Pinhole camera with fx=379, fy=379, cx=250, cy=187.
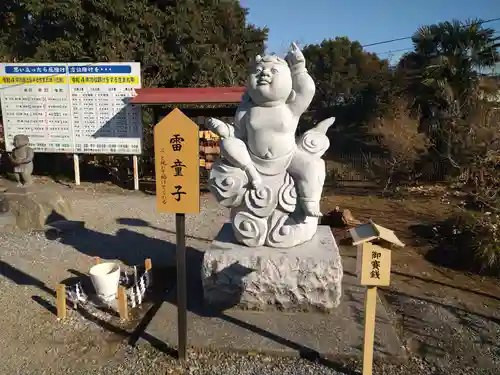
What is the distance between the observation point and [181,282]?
10.5 ft

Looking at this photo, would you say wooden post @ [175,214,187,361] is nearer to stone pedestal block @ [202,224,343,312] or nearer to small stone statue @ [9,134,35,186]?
stone pedestal block @ [202,224,343,312]

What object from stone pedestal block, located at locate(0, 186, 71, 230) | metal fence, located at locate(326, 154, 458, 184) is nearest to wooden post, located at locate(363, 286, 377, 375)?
stone pedestal block, located at locate(0, 186, 71, 230)

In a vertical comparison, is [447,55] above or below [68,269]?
above

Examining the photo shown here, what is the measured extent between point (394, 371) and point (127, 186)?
30.1 feet

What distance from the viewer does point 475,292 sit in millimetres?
4664

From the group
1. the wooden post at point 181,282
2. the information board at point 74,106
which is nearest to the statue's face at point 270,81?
the wooden post at point 181,282

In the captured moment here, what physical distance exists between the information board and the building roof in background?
23.6 inches

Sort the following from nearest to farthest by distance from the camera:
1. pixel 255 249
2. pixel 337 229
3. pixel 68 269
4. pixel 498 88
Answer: pixel 255 249 < pixel 68 269 < pixel 337 229 < pixel 498 88

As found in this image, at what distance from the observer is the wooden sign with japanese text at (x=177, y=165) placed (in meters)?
3.00

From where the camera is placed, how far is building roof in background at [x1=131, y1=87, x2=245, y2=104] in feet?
28.6

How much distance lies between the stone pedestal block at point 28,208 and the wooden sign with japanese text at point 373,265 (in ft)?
20.0

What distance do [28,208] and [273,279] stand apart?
206 inches

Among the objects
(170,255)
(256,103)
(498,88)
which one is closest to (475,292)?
(256,103)

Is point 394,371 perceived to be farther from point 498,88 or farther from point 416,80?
point 416,80
